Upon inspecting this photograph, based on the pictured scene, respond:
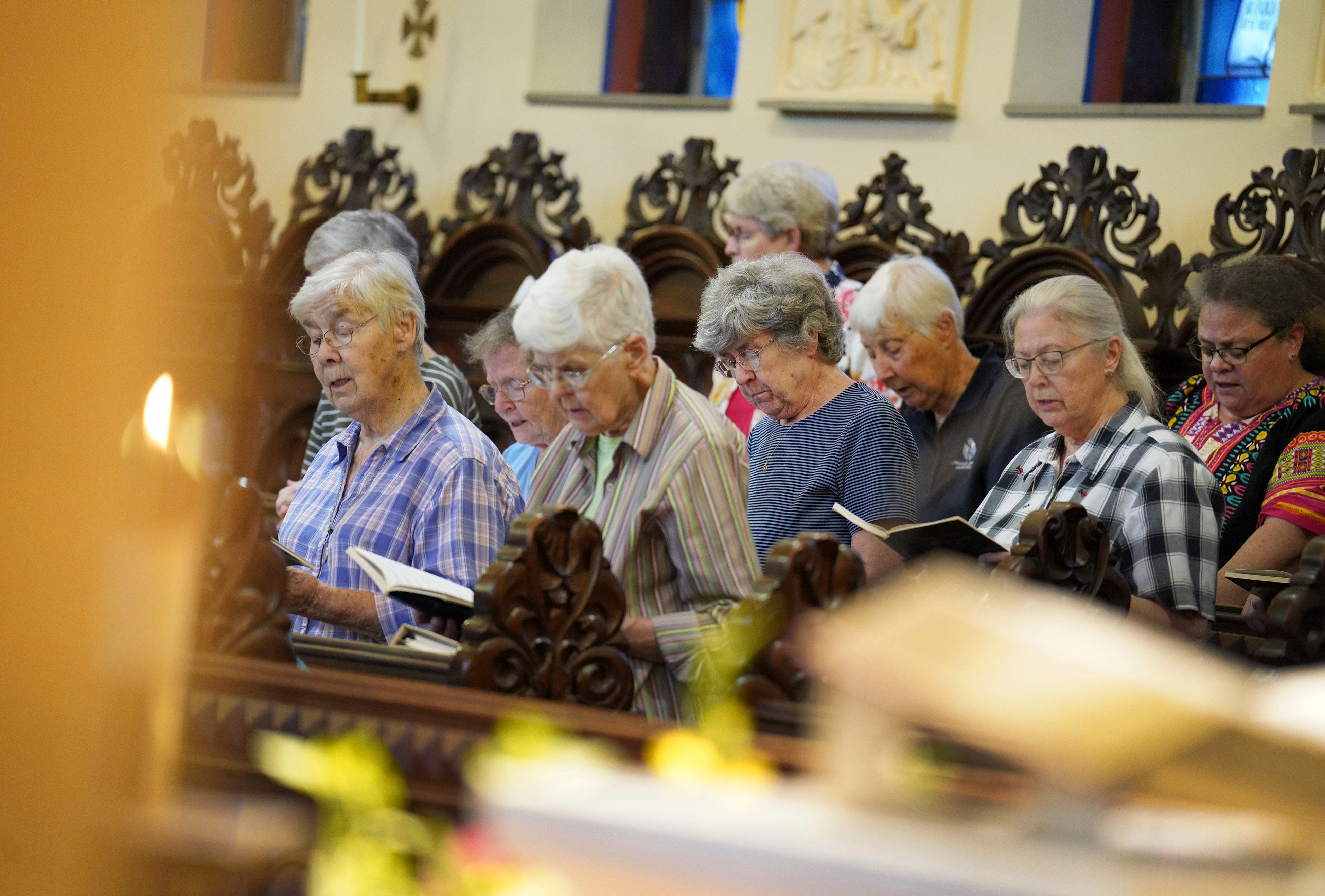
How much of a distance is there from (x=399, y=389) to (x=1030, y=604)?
2.46 metres

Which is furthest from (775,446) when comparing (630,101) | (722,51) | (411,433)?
(722,51)

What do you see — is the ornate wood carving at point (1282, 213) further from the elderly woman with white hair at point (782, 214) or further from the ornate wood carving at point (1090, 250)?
the elderly woman with white hair at point (782, 214)

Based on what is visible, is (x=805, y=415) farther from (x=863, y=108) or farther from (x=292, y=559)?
(x=863, y=108)

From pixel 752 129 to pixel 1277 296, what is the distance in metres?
3.24

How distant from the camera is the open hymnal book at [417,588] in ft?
8.81

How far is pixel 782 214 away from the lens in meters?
5.09

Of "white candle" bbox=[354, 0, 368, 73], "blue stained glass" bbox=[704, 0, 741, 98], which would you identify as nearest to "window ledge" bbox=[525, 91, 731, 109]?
"blue stained glass" bbox=[704, 0, 741, 98]

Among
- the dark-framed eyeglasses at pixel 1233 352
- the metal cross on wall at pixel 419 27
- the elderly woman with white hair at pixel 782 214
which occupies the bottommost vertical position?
the dark-framed eyeglasses at pixel 1233 352

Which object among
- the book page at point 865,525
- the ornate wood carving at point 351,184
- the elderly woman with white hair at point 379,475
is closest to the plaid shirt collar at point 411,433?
the elderly woman with white hair at point 379,475

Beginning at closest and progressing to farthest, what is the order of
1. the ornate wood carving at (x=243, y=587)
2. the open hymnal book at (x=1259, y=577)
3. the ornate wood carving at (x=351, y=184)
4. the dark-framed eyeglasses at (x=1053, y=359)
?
the ornate wood carving at (x=243, y=587) → the open hymnal book at (x=1259, y=577) → the dark-framed eyeglasses at (x=1053, y=359) → the ornate wood carving at (x=351, y=184)

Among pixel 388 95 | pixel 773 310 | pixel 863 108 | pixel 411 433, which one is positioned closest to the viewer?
pixel 411 433

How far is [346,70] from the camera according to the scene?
8.10 m

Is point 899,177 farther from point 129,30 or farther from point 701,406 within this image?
point 129,30

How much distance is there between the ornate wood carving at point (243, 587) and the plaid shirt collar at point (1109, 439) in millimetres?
1964
